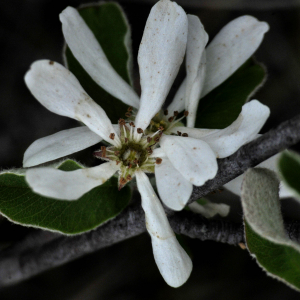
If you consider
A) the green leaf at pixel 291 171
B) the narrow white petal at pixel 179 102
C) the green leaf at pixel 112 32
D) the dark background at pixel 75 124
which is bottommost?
the dark background at pixel 75 124

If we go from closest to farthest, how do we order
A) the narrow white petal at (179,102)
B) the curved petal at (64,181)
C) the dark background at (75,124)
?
the curved petal at (64,181)
the narrow white petal at (179,102)
the dark background at (75,124)

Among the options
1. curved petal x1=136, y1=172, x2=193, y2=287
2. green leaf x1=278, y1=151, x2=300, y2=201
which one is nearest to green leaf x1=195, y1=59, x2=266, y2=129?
curved petal x1=136, y1=172, x2=193, y2=287

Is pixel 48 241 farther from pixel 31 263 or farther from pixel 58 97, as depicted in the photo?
pixel 58 97

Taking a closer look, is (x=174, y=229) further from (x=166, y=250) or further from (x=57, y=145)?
(x=57, y=145)

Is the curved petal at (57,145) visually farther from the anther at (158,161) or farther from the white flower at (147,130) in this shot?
the anther at (158,161)

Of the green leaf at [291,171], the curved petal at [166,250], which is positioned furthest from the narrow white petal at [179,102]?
the green leaf at [291,171]
